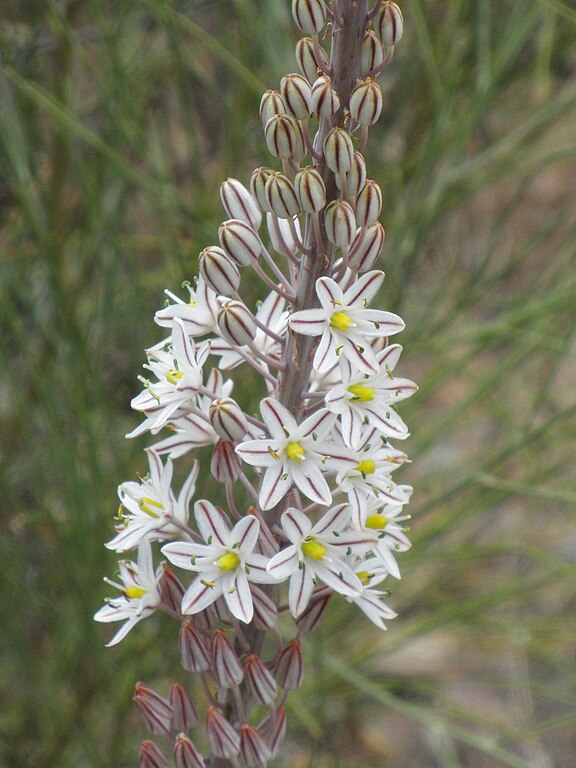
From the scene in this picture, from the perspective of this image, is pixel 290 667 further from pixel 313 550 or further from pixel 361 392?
pixel 361 392

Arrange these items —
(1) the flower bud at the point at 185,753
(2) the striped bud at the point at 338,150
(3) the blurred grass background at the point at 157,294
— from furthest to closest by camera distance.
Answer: (3) the blurred grass background at the point at 157,294 < (1) the flower bud at the point at 185,753 < (2) the striped bud at the point at 338,150

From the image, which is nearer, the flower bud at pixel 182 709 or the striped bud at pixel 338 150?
the striped bud at pixel 338 150

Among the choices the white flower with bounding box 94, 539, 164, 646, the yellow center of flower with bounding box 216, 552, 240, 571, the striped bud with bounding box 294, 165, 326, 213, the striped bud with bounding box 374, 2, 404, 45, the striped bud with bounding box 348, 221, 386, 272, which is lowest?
the white flower with bounding box 94, 539, 164, 646

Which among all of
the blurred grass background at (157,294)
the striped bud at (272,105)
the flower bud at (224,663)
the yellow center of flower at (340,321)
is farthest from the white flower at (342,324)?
the blurred grass background at (157,294)

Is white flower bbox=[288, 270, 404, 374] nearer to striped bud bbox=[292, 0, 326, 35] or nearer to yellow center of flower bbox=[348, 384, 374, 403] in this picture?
yellow center of flower bbox=[348, 384, 374, 403]

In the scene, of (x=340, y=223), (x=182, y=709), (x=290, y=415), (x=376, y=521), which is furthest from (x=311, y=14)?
(x=182, y=709)

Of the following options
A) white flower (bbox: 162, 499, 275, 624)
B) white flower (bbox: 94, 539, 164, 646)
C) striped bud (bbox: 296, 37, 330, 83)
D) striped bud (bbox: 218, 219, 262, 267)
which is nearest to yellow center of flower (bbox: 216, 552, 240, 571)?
white flower (bbox: 162, 499, 275, 624)

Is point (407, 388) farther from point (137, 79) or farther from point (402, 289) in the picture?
point (137, 79)

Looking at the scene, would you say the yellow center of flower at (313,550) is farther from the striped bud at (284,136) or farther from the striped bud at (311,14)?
the striped bud at (311,14)

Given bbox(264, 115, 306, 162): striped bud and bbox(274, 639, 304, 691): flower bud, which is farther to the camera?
bbox(274, 639, 304, 691): flower bud
